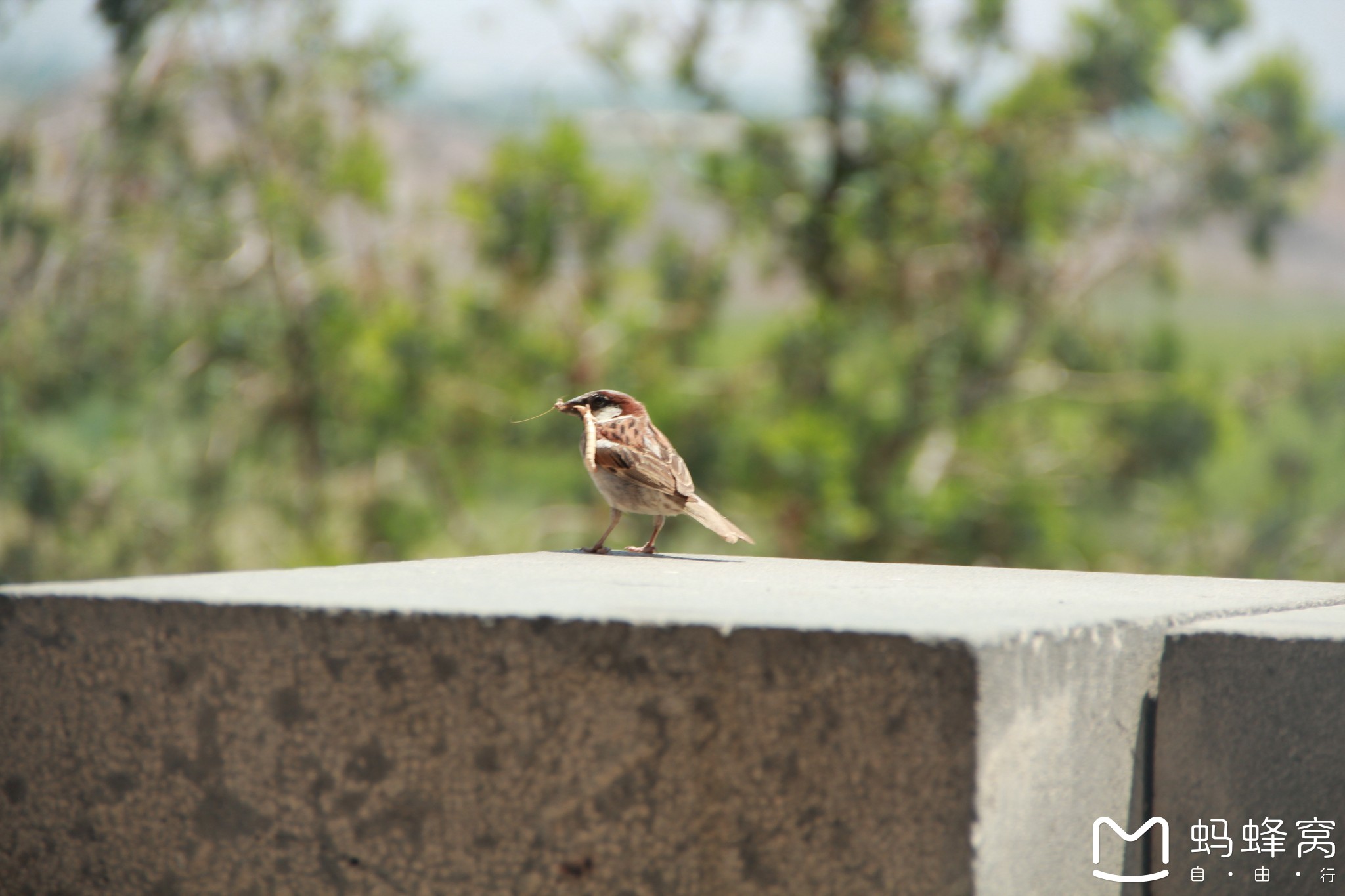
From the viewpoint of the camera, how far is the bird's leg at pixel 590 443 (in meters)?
2.96

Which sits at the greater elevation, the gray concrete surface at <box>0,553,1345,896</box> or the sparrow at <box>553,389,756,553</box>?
the sparrow at <box>553,389,756,553</box>

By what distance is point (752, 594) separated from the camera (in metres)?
2.03

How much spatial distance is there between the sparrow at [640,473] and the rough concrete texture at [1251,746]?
3.53ft

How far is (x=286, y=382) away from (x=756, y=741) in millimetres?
7783

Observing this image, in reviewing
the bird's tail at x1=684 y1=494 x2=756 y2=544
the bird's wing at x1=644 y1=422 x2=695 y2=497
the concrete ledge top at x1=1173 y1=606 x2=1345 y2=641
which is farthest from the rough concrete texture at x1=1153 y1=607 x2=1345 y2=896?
the bird's wing at x1=644 y1=422 x2=695 y2=497

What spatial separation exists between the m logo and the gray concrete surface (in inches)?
0.6

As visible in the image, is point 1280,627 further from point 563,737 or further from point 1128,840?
point 563,737

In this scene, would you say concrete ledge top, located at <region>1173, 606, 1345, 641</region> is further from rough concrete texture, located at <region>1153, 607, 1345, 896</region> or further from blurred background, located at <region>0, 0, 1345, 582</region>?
blurred background, located at <region>0, 0, 1345, 582</region>

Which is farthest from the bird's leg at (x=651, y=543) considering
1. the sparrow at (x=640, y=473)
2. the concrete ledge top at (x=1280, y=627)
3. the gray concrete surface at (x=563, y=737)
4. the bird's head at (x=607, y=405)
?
the concrete ledge top at (x=1280, y=627)

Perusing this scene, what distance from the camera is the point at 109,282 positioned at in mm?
8445

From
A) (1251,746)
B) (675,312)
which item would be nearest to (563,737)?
(1251,746)

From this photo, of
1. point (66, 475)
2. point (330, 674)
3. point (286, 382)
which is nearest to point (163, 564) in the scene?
point (66, 475)

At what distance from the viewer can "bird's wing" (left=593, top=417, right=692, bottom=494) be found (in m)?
2.90

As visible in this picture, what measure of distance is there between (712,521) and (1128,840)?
45.7 inches
